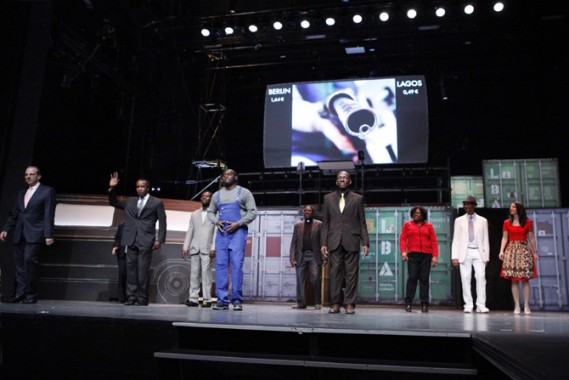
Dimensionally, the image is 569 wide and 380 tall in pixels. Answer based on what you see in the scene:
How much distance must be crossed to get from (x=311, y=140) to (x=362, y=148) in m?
1.35

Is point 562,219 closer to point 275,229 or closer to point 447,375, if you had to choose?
point 275,229

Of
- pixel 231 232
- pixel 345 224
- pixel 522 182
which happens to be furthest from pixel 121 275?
pixel 522 182

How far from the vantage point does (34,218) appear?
675 centimetres

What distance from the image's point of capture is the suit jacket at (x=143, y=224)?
7082 millimetres

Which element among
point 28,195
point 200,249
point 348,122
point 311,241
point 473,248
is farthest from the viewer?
point 348,122

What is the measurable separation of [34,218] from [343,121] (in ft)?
27.1

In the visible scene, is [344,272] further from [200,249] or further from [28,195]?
[28,195]

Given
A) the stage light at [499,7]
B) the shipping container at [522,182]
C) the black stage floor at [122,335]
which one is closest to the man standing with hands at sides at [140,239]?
the black stage floor at [122,335]

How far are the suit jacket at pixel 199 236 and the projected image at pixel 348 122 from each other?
543 centimetres

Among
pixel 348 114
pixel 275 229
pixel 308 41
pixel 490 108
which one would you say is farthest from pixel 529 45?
pixel 275 229

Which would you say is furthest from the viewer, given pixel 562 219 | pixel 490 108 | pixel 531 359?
pixel 490 108

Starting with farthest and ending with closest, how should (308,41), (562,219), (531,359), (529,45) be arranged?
(529,45)
(308,41)
(562,219)
(531,359)

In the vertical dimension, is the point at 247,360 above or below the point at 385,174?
below

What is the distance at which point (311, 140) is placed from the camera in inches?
521
